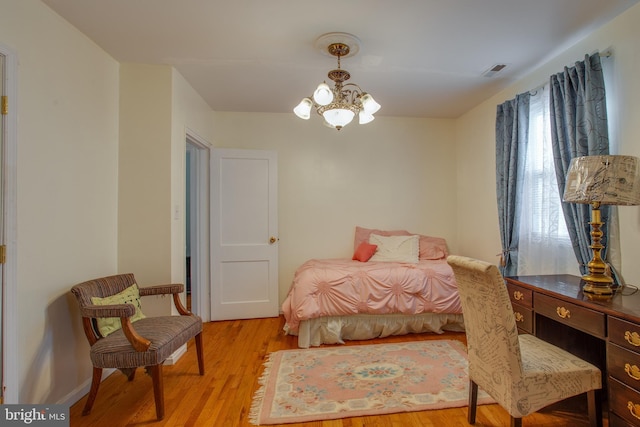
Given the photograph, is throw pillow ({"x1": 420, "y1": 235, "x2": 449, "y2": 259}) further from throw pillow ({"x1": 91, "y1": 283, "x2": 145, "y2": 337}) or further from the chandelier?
throw pillow ({"x1": 91, "y1": 283, "x2": 145, "y2": 337})

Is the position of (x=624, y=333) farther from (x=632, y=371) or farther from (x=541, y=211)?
(x=541, y=211)

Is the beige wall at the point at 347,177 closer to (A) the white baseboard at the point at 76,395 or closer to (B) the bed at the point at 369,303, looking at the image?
(B) the bed at the point at 369,303

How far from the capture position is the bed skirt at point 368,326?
274 centimetres

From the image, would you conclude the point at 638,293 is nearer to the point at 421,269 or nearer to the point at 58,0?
the point at 421,269

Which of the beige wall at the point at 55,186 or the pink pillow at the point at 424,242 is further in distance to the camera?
the pink pillow at the point at 424,242

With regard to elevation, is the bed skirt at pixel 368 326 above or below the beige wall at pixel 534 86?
below

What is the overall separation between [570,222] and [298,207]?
266cm

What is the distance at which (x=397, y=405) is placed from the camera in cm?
185

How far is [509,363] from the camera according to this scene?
4.58 feet

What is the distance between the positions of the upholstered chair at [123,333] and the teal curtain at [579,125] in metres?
2.78

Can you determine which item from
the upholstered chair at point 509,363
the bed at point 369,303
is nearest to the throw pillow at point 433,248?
the bed at point 369,303

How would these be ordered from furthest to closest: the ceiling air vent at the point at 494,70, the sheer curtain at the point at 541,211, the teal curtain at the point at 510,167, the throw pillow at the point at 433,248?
the throw pillow at the point at 433,248 < the teal curtain at the point at 510,167 < the ceiling air vent at the point at 494,70 < the sheer curtain at the point at 541,211

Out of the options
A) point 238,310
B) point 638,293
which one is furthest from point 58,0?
point 638,293

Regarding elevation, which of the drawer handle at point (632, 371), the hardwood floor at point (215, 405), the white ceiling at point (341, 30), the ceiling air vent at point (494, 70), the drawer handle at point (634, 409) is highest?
the ceiling air vent at point (494, 70)
